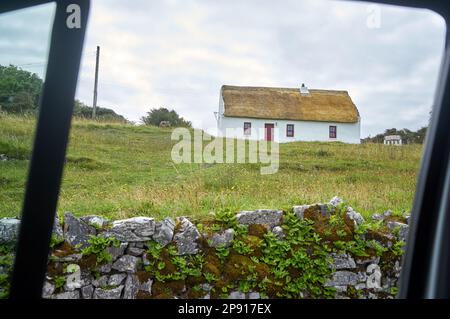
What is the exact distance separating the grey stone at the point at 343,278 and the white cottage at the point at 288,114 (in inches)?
547

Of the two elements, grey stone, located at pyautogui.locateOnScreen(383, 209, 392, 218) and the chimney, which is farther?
the chimney

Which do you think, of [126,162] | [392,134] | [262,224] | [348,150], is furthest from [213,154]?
[392,134]

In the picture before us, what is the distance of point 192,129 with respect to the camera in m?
13.3

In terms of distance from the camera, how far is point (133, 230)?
13.3 feet

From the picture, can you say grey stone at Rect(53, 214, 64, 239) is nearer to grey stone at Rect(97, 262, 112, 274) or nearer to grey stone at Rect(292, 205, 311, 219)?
grey stone at Rect(97, 262, 112, 274)

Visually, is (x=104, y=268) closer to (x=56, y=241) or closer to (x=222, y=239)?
(x=56, y=241)

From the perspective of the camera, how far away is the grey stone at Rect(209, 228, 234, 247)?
13.6 feet

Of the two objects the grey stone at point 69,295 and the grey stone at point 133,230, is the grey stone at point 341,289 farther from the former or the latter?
the grey stone at point 69,295

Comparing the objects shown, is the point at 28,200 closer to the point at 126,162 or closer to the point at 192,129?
the point at 126,162

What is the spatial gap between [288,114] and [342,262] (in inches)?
604

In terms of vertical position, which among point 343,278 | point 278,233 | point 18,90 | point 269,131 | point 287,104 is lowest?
point 343,278

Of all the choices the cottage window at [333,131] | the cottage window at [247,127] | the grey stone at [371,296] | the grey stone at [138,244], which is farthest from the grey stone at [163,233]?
the cottage window at [333,131]

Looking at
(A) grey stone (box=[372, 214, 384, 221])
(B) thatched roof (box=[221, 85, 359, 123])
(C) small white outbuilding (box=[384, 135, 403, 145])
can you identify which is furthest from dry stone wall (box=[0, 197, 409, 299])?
(B) thatched roof (box=[221, 85, 359, 123])

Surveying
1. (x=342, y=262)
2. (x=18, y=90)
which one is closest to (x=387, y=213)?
(x=342, y=262)
